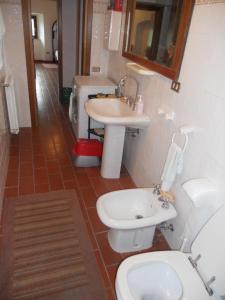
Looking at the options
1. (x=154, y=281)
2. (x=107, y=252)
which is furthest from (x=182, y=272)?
(x=107, y=252)

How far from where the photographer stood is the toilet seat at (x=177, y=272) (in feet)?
3.50

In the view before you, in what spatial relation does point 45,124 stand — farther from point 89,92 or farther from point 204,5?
point 204,5

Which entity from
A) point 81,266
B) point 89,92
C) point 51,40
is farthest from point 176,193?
point 51,40

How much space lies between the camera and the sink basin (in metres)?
2.05

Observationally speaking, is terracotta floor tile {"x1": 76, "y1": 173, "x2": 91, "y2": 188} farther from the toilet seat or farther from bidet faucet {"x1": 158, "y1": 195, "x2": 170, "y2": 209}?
the toilet seat

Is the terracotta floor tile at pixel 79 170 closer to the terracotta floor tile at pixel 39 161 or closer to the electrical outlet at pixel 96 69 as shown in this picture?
the terracotta floor tile at pixel 39 161

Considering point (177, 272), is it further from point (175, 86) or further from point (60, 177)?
point (60, 177)

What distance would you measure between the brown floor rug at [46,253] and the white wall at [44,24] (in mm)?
8450

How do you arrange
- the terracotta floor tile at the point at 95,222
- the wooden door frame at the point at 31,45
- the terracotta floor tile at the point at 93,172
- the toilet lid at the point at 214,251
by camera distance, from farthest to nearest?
the wooden door frame at the point at 31,45 < the terracotta floor tile at the point at 93,172 < the terracotta floor tile at the point at 95,222 < the toilet lid at the point at 214,251

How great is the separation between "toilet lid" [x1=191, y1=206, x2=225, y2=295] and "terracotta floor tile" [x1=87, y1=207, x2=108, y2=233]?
0.95 m

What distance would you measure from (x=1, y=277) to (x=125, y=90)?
2.15 m

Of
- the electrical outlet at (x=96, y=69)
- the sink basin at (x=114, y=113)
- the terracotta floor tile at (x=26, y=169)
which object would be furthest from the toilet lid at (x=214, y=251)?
the electrical outlet at (x=96, y=69)

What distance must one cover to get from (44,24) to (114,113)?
793cm

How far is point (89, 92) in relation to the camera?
2.77 m
